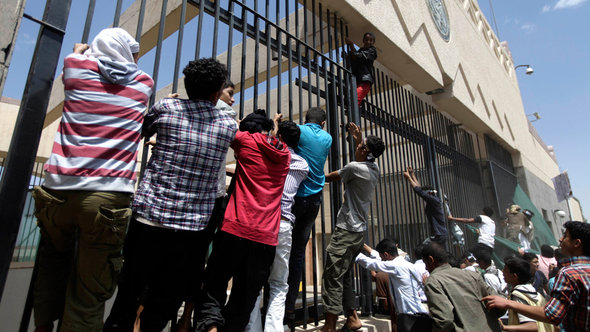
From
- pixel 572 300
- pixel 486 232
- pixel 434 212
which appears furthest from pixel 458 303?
pixel 486 232

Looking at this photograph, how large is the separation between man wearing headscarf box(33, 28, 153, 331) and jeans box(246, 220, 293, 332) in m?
1.11

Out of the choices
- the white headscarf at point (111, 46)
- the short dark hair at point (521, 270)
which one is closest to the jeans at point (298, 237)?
the white headscarf at point (111, 46)

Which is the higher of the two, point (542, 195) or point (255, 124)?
point (542, 195)

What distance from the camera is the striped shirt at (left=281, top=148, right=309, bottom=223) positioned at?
2.68m

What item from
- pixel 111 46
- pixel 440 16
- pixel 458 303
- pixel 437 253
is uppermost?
pixel 440 16

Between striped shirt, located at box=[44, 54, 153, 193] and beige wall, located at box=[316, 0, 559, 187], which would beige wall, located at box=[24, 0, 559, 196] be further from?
striped shirt, located at box=[44, 54, 153, 193]

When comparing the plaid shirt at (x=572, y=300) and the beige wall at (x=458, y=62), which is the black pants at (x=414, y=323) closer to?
the plaid shirt at (x=572, y=300)

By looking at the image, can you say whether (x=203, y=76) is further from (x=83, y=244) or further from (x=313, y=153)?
(x=313, y=153)

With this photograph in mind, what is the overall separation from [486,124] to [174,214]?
9.33 metres

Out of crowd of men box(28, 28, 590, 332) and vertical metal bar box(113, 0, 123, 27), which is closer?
crowd of men box(28, 28, 590, 332)

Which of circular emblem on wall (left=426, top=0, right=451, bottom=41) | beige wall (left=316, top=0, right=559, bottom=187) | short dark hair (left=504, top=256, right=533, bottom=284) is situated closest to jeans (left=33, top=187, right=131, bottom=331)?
short dark hair (left=504, top=256, right=533, bottom=284)

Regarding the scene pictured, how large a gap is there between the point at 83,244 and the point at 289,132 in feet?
5.65

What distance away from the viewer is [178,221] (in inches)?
73.4

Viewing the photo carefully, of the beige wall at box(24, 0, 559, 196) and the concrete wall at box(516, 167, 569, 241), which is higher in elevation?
the beige wall at box(24, 0, 559, 196)
